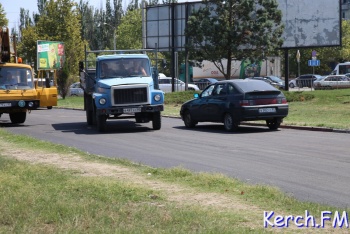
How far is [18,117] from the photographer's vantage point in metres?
27.6

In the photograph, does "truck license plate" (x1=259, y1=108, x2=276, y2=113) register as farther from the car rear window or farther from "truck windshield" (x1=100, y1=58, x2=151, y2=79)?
"truck windshield" (x1=100, y1=58, x2=151, y2=79)

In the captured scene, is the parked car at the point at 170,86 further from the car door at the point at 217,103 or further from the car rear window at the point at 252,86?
the car rear window at the point at 252,86

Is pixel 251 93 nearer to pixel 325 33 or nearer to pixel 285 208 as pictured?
pixel 285 208

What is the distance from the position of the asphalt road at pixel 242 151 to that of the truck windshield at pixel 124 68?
1896 mm

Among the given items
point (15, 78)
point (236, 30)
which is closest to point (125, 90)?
point (15, 78)

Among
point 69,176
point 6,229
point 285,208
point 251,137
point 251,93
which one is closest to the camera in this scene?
point 6,229

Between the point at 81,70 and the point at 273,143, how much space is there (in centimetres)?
1003

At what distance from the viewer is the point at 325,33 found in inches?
1686

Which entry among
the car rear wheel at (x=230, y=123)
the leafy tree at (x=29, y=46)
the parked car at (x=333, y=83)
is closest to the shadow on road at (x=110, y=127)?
the car rear wheel at (x=230, y=123)

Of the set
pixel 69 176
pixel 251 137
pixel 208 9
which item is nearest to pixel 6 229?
pixel 69 176

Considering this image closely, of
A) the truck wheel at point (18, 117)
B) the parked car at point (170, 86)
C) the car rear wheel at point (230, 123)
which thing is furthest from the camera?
Answer: the parked car at point (170, 86)

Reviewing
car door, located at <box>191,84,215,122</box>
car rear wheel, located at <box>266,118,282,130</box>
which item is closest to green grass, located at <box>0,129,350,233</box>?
car rear wheel, located at <box>266,118,282,130</box>

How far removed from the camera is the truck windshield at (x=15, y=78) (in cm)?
2550
